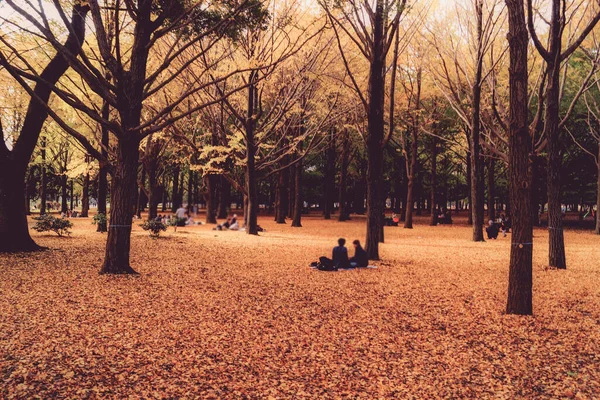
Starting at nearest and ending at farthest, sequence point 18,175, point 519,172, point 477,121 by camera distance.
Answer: point 519,172
point 18,175
point 477,121

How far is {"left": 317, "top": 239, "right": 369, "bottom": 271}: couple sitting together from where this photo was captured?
10.8 metres

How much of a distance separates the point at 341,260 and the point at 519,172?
5.35 meters

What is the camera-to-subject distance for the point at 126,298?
734 cm

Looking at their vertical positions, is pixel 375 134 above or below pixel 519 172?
above

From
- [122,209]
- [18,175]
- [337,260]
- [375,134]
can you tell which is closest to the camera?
[122,209]

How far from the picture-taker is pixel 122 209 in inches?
380

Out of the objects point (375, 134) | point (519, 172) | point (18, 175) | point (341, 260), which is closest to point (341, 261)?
point (341, 260)

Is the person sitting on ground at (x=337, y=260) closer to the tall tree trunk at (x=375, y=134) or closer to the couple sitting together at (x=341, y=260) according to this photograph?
the couple sitting together at (x=341, y=260)

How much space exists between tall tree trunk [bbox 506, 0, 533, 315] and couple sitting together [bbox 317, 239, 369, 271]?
15.5 ft

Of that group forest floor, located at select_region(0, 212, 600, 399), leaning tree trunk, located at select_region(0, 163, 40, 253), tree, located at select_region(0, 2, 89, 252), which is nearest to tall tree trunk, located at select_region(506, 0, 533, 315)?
forest floor, located at select_region(0, 212, 600, 399)

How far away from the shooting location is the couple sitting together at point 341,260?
1081cm

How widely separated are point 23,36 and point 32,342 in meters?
16.4

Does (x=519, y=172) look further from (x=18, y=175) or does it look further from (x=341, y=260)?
(x=18, y=175)

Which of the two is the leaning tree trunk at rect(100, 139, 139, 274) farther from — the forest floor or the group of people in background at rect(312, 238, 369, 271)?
the group of people in background at rect(312, 238, 369, 271)
